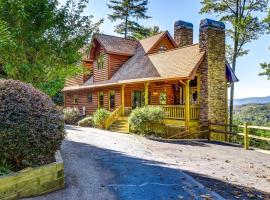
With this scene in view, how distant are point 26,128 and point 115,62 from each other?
73.5 ft

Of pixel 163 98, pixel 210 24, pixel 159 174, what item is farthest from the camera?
pixel 163 98

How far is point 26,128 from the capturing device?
695cm

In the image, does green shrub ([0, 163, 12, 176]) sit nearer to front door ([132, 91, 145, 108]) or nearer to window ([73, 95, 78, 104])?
front door ([132, 91, 145, 108])

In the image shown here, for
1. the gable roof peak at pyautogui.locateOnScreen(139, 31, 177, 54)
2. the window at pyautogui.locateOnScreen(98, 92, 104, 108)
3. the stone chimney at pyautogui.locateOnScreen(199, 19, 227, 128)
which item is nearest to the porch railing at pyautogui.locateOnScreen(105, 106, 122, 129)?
the window at pyautogui.locateOnScreen(98, 92, 104, 108)

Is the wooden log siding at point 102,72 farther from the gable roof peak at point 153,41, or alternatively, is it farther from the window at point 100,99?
the gable roof peak at point 153,41

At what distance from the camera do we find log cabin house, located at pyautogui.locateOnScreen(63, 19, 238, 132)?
20297mm

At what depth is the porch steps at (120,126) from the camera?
2245cm

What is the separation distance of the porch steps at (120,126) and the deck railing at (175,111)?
3.34m

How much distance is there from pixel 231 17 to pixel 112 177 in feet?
79.2

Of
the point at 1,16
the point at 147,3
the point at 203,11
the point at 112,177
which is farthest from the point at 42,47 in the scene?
the point at 147,3

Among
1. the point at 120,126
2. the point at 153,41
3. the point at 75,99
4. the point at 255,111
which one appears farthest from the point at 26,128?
the point at 255,111

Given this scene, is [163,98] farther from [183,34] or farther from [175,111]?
[183,34]

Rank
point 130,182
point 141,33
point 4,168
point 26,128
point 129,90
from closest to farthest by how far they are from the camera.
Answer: point 4,168
point 26,128
point 130,182
point 129,90
point 141,33

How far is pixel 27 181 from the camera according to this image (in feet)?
21.7
